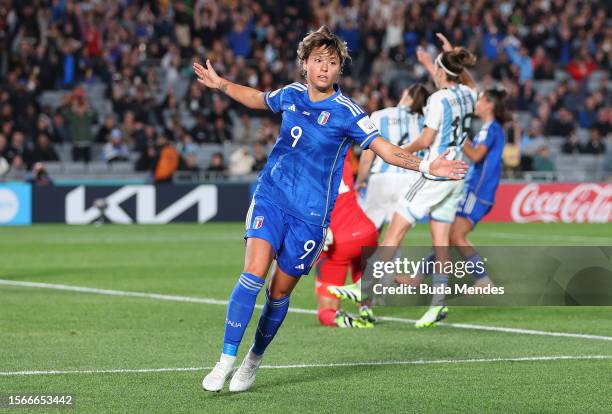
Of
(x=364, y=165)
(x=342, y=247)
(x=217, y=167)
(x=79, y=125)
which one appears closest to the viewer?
(x=342, y=247)

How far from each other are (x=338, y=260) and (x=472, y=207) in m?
2.46

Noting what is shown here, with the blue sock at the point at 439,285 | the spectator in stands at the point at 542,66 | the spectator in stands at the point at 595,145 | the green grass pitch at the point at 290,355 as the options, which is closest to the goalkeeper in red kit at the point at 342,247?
the green grass pitch at the point at 290,355

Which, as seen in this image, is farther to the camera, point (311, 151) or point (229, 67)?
point (229, 67)

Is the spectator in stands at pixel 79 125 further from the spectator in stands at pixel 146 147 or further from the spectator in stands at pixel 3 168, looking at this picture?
the spectator in stands at pixel 3 168

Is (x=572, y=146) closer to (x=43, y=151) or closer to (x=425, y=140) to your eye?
(x=43, y=151)

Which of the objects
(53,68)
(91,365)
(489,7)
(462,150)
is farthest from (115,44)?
(91,365)

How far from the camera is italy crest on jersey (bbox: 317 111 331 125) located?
7.27 meters

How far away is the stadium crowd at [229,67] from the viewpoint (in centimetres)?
2688

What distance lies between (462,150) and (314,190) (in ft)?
12.8

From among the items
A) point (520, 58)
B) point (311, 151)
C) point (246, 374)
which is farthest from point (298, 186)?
point (520, 58)

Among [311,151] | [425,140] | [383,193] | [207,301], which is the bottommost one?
[207,301]

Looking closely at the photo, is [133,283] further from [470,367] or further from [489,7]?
[489,7]

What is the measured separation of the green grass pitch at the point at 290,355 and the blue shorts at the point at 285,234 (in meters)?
0.77

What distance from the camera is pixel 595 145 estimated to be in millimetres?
30094
